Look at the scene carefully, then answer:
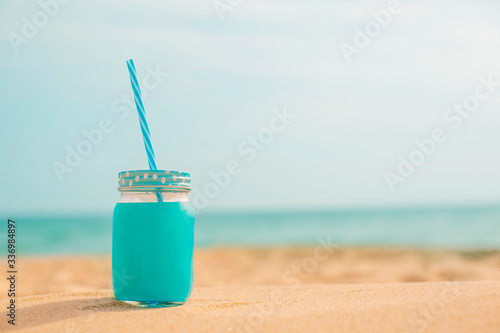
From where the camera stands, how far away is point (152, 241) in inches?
82.5

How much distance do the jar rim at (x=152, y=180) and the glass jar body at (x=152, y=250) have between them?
3 centimetres

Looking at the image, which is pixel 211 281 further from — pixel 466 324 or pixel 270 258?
pixel 466 324

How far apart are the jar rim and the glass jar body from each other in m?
0.03

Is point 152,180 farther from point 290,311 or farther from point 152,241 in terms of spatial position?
point 290,311

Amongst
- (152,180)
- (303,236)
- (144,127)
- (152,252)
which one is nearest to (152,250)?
(152,252)

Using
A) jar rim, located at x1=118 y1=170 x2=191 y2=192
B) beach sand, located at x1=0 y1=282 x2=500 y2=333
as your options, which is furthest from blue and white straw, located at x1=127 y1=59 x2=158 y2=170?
beach sand, located at x1=0 y1=282 x2=500 y2=333

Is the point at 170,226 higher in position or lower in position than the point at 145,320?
higher

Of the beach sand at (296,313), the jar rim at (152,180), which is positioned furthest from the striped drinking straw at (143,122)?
the beach sand at (296,313)

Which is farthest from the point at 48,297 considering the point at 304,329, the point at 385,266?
the point at 385,266

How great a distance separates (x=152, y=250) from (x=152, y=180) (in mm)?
293

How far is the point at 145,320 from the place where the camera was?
1.88 m

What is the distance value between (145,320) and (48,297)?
0.90m

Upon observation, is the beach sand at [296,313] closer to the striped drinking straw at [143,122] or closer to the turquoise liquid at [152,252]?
the turquoise liquid at [152,252]

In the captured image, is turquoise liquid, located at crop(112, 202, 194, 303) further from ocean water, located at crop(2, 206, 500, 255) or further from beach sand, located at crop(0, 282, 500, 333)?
ocean water, located at crop(2, 206, 500, 255)
